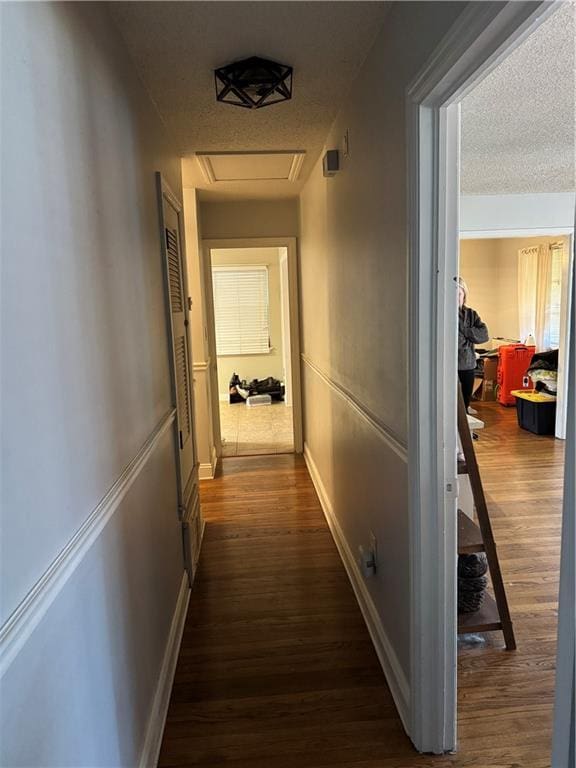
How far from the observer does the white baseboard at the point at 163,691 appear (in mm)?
1505

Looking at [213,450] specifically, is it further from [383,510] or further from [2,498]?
[2,498]

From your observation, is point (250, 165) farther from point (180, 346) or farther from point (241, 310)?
point (241, 310)

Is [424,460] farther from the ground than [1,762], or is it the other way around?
[424,460]

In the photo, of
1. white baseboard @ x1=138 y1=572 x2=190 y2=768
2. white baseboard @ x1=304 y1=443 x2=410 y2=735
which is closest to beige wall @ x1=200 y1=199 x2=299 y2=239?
white baseboard @ x1=304 y1=443 x2=410 y2=735

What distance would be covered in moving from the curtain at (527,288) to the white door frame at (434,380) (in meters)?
5.93

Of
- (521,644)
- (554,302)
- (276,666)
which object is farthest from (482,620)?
(554,302)

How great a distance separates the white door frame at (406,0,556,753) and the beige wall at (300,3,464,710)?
9 cm

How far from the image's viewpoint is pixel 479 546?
5.94 ft

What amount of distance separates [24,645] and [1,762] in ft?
0.48

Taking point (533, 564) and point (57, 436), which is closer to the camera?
point (57, 436)

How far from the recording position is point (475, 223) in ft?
15.0

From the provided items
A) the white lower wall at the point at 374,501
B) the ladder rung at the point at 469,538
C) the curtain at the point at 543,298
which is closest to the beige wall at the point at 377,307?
the white lower wall at the point at 374,501

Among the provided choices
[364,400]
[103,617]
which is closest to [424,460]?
[364,400]

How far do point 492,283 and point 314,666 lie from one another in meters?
6.90
